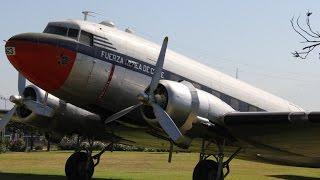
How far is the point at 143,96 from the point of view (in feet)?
40.8

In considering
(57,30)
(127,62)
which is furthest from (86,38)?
(127,62)

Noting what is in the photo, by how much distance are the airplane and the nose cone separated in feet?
0.08

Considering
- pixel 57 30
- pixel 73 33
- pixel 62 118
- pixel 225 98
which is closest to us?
pixel 73 33

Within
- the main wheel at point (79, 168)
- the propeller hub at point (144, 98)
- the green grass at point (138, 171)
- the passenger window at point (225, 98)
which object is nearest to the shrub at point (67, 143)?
the main wheel at point (79, 168)

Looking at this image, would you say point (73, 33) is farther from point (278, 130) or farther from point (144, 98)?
point (278, 130)

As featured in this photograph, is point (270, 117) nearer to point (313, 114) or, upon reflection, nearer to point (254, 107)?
point (313, 114)

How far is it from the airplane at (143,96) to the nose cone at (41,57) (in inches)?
1.0

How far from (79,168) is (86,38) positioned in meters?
4.95

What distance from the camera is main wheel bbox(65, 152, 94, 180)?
16656mm

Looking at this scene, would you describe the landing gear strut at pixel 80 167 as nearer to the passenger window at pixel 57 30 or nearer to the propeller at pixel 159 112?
the passenger window at pixel 57 30

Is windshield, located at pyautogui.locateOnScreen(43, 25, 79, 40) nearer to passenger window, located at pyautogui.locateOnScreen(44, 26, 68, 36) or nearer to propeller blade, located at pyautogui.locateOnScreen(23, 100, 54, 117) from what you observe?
passenger window, located at pyautogui.locateOnScreen(44, 26, 68, 36)

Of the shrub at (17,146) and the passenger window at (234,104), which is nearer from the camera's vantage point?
the passenger window at (234,104)

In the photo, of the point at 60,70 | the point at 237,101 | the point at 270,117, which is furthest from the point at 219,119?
the point at 60,70

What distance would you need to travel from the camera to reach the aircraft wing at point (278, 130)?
41.9 feet
